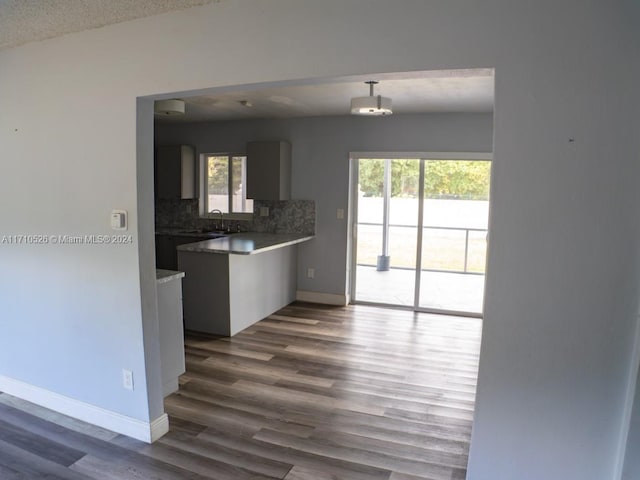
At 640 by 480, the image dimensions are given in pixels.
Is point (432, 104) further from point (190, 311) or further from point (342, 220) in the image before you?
point (190, 311)

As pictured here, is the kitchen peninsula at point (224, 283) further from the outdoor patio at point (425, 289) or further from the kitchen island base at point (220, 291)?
the outdoor patio at point (425, 289)

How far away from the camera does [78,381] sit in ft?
8.90

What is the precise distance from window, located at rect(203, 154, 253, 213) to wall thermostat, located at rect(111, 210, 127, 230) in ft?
11.7

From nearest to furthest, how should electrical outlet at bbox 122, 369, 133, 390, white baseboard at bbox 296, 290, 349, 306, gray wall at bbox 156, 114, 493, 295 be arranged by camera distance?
1. electrical outlet at bbox 122, 369, 133, 390
2. gray wall at bbox 156, 114, 493, 295
3. white baseboard at bbox 296, 290, 349, 306

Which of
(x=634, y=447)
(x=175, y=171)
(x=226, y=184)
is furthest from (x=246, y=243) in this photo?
(x=634, y=447)

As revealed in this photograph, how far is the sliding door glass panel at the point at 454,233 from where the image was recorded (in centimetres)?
512

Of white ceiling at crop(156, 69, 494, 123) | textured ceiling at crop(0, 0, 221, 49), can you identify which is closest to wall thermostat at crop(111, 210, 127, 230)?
textured ceiling at crop(0, 0, 221, 49)

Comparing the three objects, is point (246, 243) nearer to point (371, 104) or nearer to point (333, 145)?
point (333, 145)

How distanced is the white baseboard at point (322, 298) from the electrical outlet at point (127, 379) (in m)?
3.31

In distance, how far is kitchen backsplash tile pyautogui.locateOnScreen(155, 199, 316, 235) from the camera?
221 inches

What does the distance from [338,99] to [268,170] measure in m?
1.52

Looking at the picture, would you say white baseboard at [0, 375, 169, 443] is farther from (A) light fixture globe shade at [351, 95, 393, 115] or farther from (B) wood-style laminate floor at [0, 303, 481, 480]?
(A) light fixture globe shade at [351, 95, 393, 115]

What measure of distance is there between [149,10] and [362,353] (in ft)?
10.1

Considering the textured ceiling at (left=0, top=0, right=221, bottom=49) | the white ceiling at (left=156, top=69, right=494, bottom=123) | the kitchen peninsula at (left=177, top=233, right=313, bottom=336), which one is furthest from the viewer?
the kitchen peninsula at (left=177, top=233, right=313, bottom=336)
